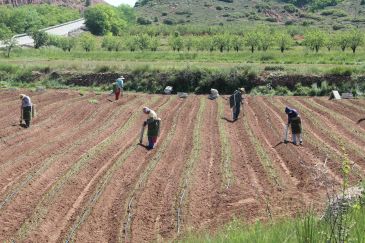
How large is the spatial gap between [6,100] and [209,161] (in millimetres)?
17212

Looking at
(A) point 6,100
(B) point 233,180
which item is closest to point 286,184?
(B) point 233,180

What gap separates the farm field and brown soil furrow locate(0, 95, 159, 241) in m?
0.03

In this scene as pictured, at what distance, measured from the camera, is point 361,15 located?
4601 inches

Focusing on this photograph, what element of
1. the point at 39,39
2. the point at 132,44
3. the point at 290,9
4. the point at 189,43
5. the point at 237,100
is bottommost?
the point at 237,100

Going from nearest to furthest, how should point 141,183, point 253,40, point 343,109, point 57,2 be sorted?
point 141,183, point 343,109, point 253,40, point 57,2

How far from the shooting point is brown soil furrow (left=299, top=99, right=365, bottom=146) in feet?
65.9

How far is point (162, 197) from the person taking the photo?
529 inches

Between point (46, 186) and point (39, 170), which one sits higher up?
point (39, 170)

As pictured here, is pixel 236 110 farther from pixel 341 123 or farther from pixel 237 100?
pixel 341 123

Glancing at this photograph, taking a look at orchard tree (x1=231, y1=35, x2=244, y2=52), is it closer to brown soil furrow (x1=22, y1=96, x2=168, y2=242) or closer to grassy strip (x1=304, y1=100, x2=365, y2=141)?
grassy strip (x1=304, y1=100, x2=365, y2=141)

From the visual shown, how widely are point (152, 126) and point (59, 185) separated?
16.1ft

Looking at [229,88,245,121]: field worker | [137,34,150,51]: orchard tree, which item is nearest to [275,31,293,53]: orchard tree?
[137,34,150,51]: orchard tree

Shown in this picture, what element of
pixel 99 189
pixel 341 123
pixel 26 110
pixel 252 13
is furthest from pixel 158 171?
pixel 252 13

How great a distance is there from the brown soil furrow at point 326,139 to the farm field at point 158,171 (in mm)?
40
